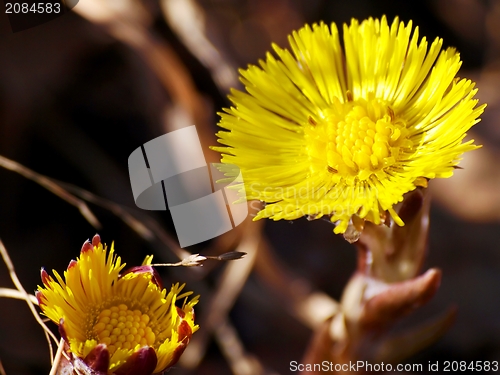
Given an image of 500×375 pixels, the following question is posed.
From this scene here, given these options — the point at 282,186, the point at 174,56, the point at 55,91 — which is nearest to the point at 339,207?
the point at 282,186

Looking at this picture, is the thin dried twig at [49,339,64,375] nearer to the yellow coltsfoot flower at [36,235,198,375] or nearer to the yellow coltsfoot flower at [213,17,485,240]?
the yellow coltsfoot flower at [36,235,198,375]

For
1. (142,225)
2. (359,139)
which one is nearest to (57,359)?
(142,225)

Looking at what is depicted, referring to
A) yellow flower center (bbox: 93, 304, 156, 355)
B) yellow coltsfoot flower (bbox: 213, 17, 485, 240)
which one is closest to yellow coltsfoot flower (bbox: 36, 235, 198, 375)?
yellow flower center (bbox: 93, 304, 156, 355)

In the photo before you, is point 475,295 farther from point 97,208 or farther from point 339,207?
point 97,208

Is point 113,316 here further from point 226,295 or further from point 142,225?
point 226,295

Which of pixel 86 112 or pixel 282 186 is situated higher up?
pixel 86 112
